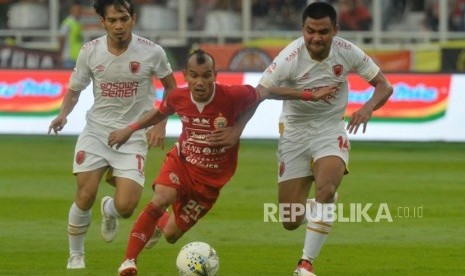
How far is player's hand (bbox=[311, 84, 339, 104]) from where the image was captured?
37.6ft

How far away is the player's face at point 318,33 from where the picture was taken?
11711mm

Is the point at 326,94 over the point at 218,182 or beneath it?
over

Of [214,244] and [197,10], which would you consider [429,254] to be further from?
[197,10]

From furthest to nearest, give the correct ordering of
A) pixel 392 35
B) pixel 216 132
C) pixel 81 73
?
pixel 392 35 < pixel 81 73 < pixel 216 132

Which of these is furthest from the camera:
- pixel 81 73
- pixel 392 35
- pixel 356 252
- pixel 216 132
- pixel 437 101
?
pixel 392 35

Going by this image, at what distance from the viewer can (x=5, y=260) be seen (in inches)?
493

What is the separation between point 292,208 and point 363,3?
816 inches

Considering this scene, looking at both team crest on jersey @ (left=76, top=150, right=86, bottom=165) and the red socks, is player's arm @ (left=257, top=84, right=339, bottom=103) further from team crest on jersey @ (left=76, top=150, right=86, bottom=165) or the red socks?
team crest on jersey @ (left=76, top=150, right=86, bottom=165)

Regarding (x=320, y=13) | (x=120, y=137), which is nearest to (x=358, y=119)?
(x=320, y=13)

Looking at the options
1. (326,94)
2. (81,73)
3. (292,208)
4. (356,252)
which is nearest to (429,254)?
(356,252)

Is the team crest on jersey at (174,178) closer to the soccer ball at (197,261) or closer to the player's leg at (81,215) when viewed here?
the soccer ball at (197,261)

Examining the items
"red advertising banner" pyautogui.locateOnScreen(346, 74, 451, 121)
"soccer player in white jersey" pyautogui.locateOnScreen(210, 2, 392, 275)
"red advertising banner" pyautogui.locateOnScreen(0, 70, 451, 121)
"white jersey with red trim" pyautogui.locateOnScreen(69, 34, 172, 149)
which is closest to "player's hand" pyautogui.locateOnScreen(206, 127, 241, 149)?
"soccer player in white jersey" pyautogui.locateOnScreen(210, 2, 392, 275)

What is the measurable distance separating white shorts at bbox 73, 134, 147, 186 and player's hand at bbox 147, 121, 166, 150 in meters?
0.29

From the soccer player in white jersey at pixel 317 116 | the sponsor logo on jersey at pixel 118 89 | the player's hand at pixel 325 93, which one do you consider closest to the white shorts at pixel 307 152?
the soccer player in white jersey at pixel 317 116
